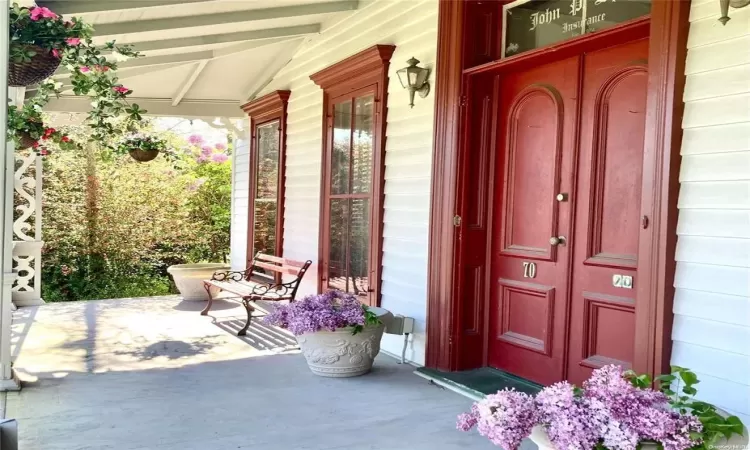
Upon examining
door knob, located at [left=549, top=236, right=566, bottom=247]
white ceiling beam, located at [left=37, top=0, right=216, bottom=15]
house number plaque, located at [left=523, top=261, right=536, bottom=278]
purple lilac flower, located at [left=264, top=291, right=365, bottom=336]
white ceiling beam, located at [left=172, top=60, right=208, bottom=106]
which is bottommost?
purple lilac flower, located at [left=264, top=291, right=365, bottom=336]

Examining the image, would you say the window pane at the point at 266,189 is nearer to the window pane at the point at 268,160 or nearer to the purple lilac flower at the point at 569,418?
the window pane at the point at 268,160

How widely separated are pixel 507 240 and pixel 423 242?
0.67 m

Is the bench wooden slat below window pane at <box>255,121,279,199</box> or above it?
below

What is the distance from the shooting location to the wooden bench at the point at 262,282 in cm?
597

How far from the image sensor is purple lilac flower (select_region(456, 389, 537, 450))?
1909mm

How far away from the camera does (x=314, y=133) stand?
646cm

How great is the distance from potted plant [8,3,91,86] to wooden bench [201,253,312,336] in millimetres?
2824

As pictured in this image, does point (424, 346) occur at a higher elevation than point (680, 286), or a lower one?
lower

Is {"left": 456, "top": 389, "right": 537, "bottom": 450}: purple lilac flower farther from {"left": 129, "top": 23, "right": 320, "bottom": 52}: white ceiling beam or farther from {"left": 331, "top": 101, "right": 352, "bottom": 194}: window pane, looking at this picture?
{"left": 129, "top": 23, "right": 320, "bottom": 52}: white ceiling beam

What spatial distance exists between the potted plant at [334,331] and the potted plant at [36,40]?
Answer: 198cm

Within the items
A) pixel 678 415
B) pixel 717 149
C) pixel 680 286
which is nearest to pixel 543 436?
pixel 678 415

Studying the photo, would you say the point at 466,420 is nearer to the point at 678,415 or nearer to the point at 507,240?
the point at 678,415

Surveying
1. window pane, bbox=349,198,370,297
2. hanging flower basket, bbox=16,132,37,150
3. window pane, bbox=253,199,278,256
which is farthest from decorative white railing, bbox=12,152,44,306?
window pane, bbox=349,198,370,297

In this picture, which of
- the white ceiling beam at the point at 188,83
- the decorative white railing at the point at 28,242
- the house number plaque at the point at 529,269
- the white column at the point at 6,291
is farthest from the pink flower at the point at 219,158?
the house number plaque at the point at 529,269
